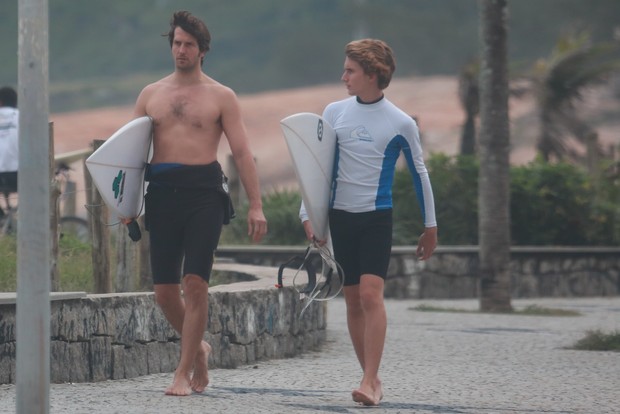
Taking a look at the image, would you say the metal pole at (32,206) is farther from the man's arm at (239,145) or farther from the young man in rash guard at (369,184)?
the young man in rash guard at (369,184)

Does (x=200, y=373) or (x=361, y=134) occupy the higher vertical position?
(x=361, y=134)

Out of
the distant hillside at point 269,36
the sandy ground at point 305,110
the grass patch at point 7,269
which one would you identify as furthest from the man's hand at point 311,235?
the distant hillside at point 269,36

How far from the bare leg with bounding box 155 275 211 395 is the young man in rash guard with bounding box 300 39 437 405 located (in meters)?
0.62

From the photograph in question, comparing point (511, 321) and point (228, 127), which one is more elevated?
point (228, 127)

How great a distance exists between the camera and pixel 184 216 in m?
7.67

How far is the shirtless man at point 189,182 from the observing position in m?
7.64

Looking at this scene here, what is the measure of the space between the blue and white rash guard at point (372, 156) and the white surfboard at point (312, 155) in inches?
2.0

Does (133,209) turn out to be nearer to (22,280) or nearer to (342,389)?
(342,389)

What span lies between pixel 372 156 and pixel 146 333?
6.16ft

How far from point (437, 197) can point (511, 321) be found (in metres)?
5.57

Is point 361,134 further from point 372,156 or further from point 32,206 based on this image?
point 32,206

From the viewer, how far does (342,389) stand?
28.0 ft

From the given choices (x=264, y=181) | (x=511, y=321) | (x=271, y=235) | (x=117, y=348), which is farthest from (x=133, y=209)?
(x=264, y=181)

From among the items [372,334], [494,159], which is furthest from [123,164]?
[494,159]
